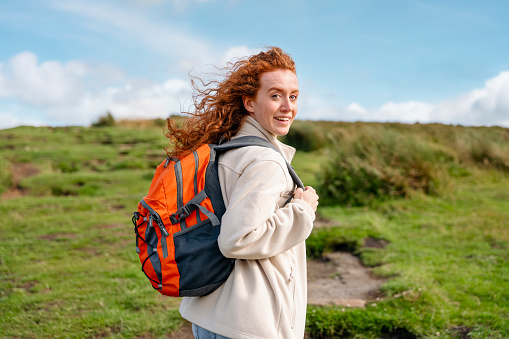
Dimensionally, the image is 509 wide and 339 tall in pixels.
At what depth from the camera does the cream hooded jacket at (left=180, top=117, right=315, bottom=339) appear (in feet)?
5.77

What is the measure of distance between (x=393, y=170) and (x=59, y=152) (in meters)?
9.96

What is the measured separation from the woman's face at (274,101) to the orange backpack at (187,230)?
24 centimetres

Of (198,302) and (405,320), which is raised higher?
(198,302)

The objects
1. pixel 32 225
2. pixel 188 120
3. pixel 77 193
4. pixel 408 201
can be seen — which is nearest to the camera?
pixel 188 120

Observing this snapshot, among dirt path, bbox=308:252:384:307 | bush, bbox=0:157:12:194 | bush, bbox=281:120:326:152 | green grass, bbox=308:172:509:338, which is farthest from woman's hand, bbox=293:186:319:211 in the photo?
bush, bbox=281:120:326:152

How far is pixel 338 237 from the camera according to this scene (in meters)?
6.61

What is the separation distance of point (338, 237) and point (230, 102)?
15.9 feet

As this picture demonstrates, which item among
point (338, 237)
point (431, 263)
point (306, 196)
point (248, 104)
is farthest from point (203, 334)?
point (338, 237)

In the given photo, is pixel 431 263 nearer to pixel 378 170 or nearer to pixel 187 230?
pixel 378 170

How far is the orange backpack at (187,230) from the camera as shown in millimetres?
1847

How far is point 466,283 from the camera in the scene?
4.93m

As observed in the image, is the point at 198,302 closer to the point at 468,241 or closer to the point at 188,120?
the point at 188,120

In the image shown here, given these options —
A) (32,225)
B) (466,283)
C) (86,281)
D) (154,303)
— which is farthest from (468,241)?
(32,225)

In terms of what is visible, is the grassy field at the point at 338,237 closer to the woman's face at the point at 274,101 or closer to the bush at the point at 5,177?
the bush at the point at 5,177
